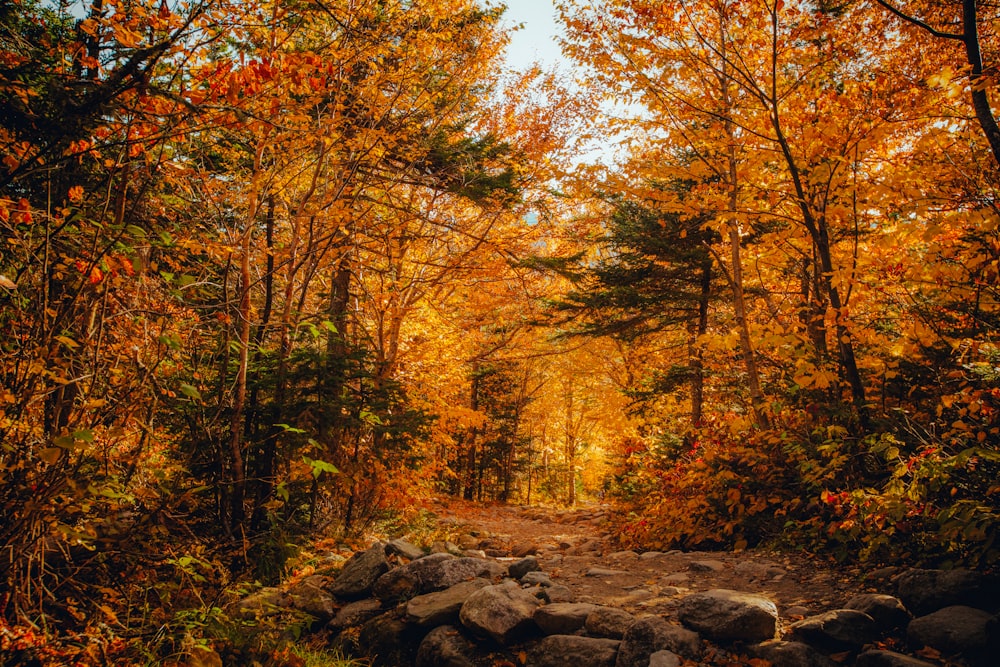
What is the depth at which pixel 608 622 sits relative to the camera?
3559mm

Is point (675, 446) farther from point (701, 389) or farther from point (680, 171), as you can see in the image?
point (680, 171)

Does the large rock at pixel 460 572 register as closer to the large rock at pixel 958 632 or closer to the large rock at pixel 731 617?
the large rock at pixel 731 617

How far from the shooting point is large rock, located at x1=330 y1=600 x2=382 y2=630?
441 centimetres

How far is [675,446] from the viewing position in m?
8.27

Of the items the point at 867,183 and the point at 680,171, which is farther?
the point at 680,171

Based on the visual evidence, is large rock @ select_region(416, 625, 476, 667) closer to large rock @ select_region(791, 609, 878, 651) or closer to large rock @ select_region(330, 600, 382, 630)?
large rock @ select_region(330, 600, 382, 630)

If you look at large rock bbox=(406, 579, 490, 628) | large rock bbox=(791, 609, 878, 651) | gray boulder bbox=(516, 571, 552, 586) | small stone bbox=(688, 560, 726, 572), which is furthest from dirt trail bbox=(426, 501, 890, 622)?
large rock bbox=(406, 579, 490, 628)

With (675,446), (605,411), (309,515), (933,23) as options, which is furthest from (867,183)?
(605,411)

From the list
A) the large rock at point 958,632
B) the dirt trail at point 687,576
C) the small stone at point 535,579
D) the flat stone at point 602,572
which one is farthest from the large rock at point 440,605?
the large rock at point 958,632

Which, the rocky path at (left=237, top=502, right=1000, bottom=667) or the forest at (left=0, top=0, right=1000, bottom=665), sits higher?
the forest at (left=0, top=0, right=1000, bottom=665)

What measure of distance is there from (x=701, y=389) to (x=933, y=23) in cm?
669

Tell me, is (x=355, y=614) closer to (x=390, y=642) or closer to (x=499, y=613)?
(x=390, y=642)

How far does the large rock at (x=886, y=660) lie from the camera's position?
2.48 m

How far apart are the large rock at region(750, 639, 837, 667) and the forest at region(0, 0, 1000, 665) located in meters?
1.01
